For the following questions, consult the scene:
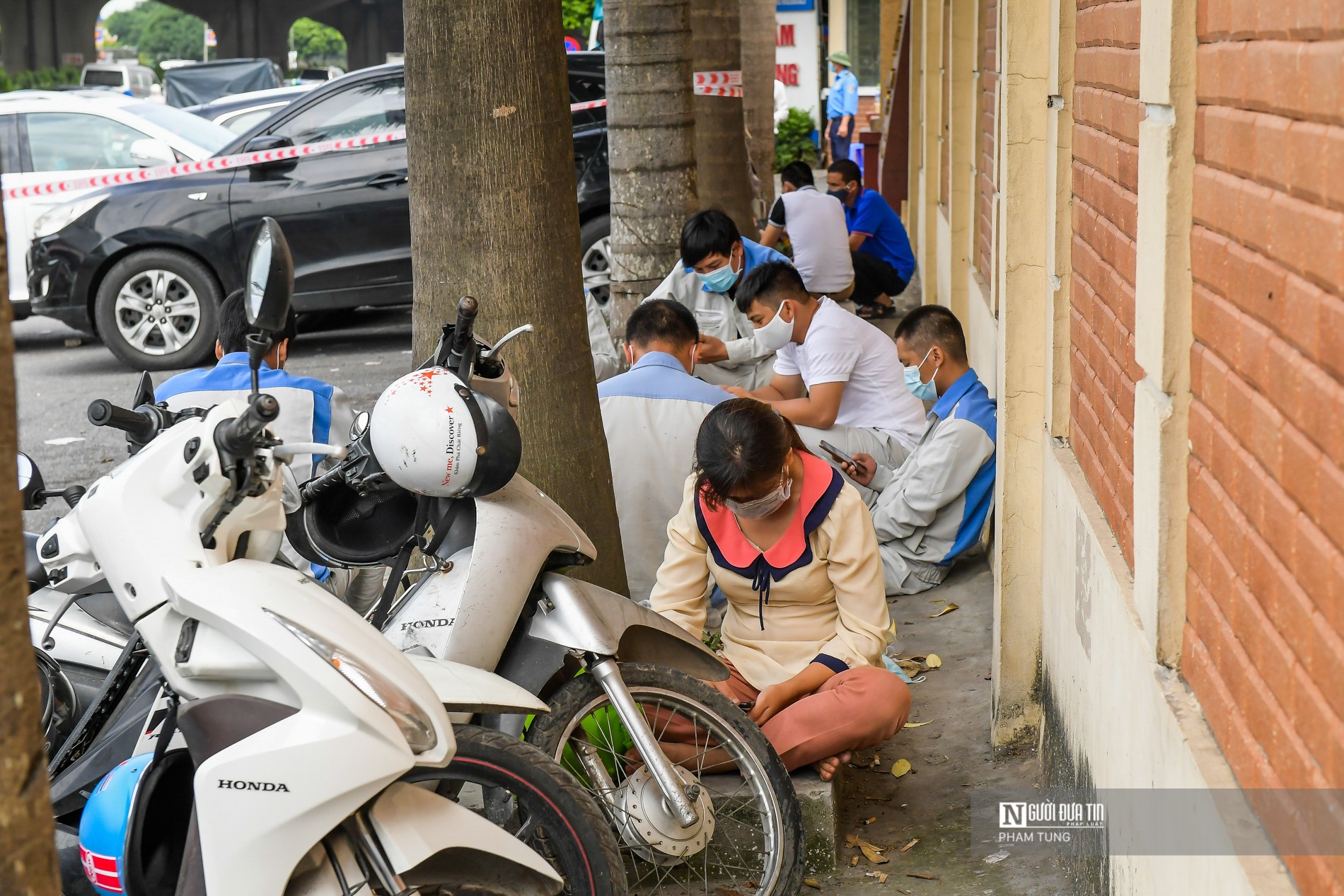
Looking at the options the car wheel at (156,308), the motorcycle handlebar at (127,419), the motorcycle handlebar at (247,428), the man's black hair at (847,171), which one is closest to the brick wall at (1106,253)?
the motorcycle handlebar at (247,428)

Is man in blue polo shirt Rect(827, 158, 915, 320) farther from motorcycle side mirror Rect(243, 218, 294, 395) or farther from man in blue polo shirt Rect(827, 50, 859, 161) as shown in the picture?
man in blue polo shirt Rect(827, 50, 859, 161)

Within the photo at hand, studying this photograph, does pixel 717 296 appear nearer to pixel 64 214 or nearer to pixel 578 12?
pixel 64 214

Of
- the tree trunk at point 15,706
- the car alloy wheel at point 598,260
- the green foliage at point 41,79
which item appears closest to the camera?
the tree trunk at point 15,706

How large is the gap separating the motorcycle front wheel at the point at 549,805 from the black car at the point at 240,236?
7750 millimetres

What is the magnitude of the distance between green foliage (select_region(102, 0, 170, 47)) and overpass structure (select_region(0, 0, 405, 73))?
1807 inches

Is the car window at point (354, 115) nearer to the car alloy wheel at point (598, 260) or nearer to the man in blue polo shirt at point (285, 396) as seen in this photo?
the car alloy wheel at point (598, 260)

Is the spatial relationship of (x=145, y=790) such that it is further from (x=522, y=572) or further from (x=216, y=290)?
(x=216, y=290)

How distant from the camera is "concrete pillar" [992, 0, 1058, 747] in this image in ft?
13.0

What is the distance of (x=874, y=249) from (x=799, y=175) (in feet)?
3.12

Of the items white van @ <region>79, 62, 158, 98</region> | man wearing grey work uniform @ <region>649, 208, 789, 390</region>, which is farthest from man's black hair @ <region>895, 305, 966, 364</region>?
white van @ <region>79, 62, 158, 98</region>

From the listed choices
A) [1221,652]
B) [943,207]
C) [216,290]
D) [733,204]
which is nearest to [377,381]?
[216,290]

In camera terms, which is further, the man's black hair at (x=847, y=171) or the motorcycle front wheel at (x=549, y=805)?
the man's black hair at (x=847, y=171)

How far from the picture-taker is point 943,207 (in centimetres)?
1088

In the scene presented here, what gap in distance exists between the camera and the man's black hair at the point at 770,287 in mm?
6297
